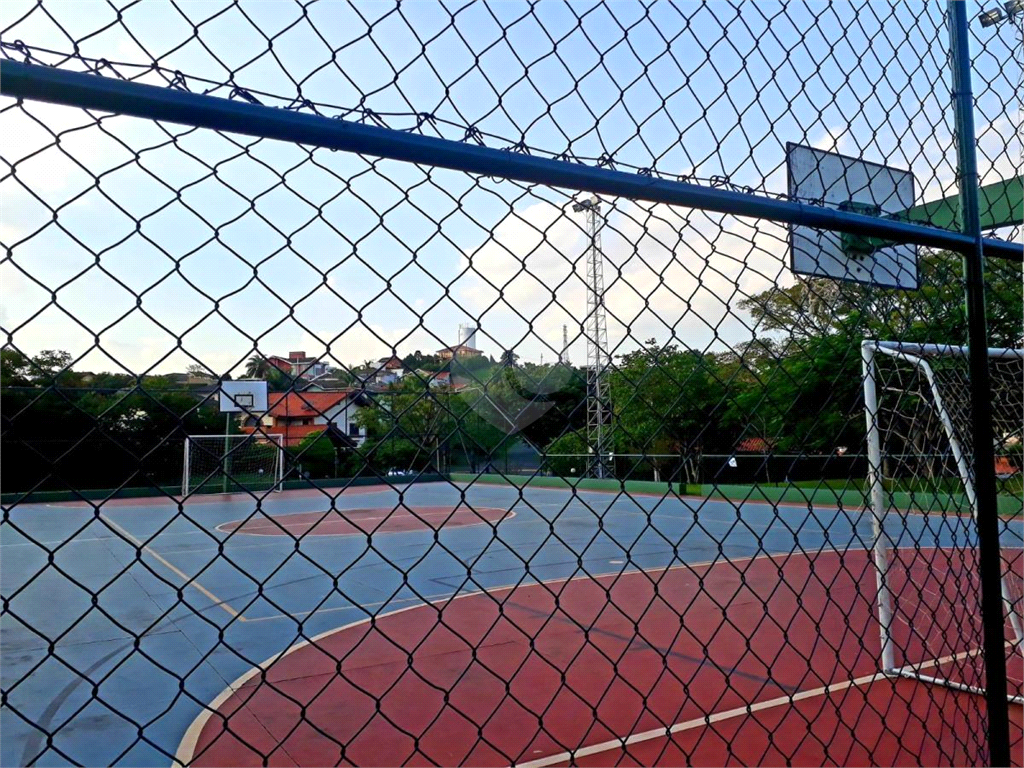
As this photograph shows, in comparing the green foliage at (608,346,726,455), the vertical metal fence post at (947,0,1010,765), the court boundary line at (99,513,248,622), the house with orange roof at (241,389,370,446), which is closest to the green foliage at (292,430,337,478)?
the house with orange roof at (241,389,370,446)

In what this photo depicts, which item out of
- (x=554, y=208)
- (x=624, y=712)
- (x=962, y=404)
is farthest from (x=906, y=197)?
(x=624, y=712)

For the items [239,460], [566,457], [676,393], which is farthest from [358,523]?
[566,457]

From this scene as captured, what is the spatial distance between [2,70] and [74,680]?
4321mm

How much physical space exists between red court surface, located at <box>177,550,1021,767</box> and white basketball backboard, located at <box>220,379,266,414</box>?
0.91m

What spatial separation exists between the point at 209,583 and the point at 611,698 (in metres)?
4.91

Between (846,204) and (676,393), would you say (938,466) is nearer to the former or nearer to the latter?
(676,393)

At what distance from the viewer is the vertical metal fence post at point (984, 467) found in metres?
1.53

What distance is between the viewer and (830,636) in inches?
190

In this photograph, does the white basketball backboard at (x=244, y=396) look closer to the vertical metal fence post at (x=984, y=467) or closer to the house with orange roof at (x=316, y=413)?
the house with orange roof at (x=316, y=413)

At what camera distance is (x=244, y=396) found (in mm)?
1166

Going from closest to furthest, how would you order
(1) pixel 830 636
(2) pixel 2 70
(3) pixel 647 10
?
(2) pixel 2 70 < (3) pixel 647 10 < (1) pixel 830 636

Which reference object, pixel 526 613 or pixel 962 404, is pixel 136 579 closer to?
pixel 526 613

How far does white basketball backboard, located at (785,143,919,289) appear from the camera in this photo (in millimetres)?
1550

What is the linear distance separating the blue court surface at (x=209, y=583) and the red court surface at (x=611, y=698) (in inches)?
11.2
